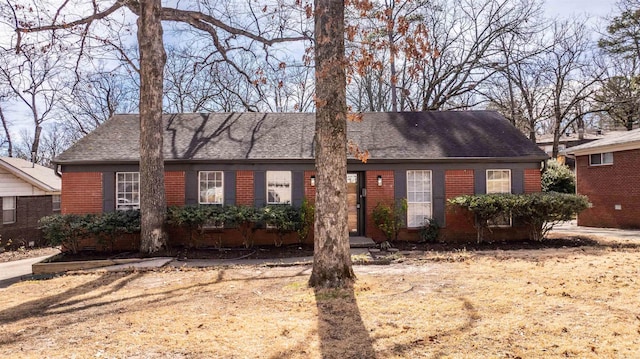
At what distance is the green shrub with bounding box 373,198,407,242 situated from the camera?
1152cm

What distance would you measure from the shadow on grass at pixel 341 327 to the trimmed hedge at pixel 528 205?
6.33m

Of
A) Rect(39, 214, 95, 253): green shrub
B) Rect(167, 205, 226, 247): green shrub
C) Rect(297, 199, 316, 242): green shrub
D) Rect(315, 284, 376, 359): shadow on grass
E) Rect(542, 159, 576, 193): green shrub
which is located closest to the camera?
Rect(315, 284, 376, 359): shadow on grass

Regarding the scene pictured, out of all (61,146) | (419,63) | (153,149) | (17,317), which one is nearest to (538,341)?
(419,63)

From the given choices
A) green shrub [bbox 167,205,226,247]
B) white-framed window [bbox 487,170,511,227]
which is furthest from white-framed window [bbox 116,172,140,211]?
white-framed window [bbox 487,170,511,227]

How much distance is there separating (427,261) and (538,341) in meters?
4.98

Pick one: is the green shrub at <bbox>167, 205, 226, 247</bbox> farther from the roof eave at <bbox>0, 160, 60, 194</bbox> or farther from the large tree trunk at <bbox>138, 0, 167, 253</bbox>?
the roof eave at <bbox>0, 160, 60, 194</bbox>

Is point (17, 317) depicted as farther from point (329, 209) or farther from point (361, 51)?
point (361, 51)

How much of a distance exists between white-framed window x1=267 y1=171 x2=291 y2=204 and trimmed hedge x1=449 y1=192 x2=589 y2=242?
4.84 meters

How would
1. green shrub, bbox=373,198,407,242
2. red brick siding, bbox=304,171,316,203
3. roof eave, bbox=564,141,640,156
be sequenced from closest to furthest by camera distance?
1. green shrub, bbox=373,198,407,242
2. red brick siding, bbox=304,171,316,203
3. roof eave, bbox=564,141,640,156

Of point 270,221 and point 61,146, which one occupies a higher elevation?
point 61,146

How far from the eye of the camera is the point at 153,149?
10188 millimetres

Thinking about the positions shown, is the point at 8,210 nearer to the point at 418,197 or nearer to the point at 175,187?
the point at 175,187

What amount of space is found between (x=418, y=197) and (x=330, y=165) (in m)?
6.65

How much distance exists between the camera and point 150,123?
33.2 ft
